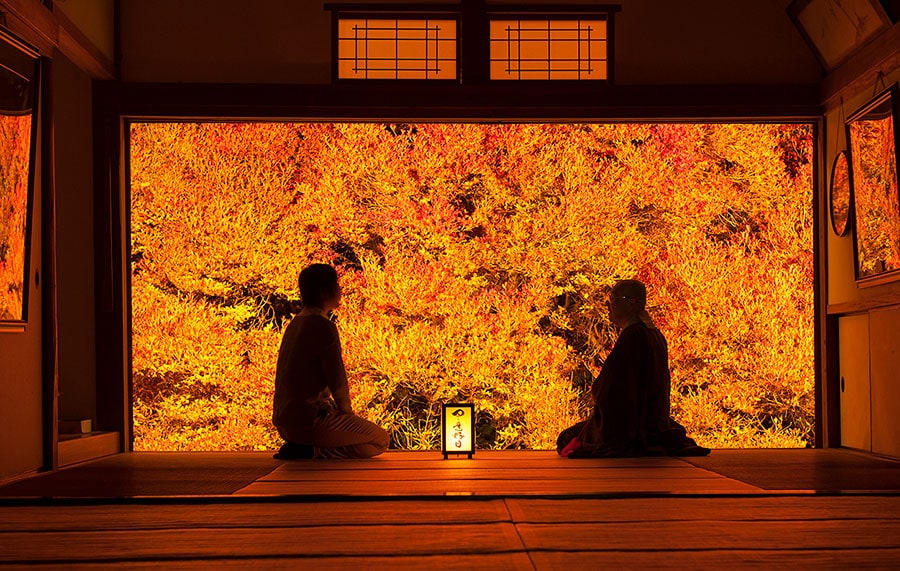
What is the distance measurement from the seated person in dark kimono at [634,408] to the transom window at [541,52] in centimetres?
150

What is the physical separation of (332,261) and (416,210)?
0.93 meters

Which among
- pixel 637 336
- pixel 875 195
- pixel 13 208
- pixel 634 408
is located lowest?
pixel 634 408

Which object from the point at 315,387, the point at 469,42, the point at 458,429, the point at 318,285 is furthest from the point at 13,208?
the point at 469,42

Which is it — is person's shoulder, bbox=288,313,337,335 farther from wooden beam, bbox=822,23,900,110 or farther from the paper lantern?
wooden beam, bbox=822,23,900,110

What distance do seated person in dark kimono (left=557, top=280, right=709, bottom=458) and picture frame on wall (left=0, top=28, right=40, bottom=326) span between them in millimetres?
2589

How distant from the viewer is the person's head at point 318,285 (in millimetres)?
4770

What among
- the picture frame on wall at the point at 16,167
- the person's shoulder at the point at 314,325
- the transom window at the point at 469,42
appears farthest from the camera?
the transom window at the point at 469,42

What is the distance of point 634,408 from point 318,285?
5.35 feet

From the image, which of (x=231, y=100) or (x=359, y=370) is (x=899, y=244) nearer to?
(x=231, y=100)

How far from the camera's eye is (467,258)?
9289 millimetres

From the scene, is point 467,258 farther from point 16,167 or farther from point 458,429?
point 16,167

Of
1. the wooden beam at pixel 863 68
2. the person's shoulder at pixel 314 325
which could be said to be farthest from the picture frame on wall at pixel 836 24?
the person's shoulder at pixel 314 325

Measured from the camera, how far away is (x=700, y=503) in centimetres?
309

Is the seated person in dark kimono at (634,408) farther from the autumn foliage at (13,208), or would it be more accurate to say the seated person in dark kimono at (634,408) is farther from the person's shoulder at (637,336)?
the autumn foliage at (13,208)
